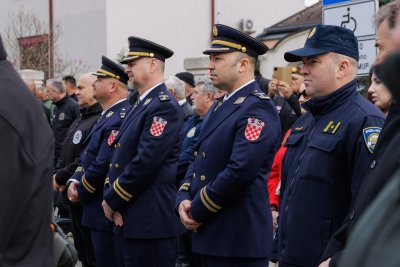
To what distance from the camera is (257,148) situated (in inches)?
189

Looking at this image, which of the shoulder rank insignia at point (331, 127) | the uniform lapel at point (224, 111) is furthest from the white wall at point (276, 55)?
the shoulder rank insignia at point (331, 127)

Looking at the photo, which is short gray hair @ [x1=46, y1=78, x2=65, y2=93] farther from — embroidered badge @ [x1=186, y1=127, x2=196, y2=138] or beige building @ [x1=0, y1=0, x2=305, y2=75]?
beige building @ [x1=0, y1=0, x2=305, y2=75]

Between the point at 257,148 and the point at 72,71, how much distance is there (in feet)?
73.2

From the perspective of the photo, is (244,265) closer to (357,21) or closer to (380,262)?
(357,21)

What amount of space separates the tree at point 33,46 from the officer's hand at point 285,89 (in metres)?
17.7

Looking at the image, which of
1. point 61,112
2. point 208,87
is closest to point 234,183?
point 208,87

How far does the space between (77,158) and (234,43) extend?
9.41 feet

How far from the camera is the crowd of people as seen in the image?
8.18 ft

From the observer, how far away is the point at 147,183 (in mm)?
5816

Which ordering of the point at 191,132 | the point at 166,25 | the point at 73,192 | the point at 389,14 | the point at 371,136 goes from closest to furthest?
1. the point at 389,14
2. the point at 371,136
3. the point at 73,192
4. the point at 191,132
5. the point at 166,25

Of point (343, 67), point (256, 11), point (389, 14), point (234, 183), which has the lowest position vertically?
point (234, 183)

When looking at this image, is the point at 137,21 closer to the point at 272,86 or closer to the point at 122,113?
the point at 272,86

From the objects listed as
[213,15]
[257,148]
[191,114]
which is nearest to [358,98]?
[257,148]

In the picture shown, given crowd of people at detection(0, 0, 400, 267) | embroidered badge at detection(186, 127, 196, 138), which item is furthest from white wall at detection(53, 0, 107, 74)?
crowd of people at detection(0, 0, 400, 267)
